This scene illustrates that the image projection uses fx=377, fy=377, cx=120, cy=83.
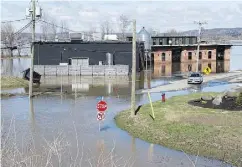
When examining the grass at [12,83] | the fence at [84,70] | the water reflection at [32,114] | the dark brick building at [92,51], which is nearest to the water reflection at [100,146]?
the water reflection at [32,114]

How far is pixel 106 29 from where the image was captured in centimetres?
15212

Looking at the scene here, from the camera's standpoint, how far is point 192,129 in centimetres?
1811

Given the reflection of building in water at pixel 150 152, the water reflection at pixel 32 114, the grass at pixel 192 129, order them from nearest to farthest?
the reflection of building in water at pixel 150 152 < the grass at pixel 192 129 < the water reflection at pixel 32 114

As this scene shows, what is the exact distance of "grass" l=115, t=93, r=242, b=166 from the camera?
51.1ft

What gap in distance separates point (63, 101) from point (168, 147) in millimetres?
15861

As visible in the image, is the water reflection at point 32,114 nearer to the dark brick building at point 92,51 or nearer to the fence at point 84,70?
the fence at point 84,70

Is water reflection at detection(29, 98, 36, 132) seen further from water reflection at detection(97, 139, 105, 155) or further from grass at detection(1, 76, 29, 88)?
grass at detection(1, 76, 29, 88)

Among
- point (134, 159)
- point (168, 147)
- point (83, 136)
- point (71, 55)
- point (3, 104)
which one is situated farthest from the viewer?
point (71, 55)

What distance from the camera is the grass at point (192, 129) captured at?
51.1ft

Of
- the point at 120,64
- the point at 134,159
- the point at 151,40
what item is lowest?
the point at 134,159

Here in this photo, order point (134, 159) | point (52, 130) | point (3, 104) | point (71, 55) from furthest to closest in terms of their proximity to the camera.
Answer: point (71, 55), point (3, 104), point (52, 130), point (134, 159)

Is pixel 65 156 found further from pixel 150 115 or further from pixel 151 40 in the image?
pixel 151 40

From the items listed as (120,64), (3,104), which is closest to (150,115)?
(3,104)

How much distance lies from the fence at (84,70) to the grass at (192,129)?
3092 cm
